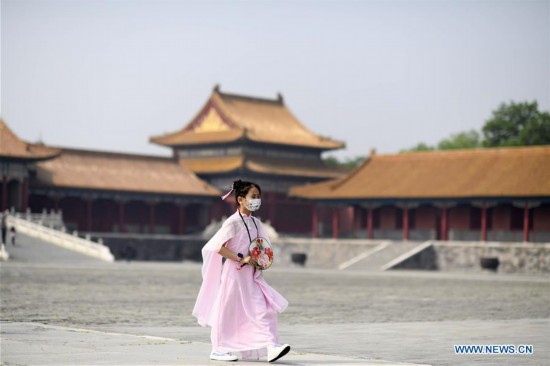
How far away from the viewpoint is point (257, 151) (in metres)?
72.3

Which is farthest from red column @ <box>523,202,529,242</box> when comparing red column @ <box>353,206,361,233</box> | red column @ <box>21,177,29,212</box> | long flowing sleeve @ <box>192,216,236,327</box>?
long flowing sleeve @ <box>192,216,236,327</box>

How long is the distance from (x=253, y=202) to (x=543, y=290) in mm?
22018

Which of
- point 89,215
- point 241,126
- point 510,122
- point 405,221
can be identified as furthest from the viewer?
point 510,122

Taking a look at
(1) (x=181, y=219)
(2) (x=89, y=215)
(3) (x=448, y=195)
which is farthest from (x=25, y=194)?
(3) (x=448, y=195)

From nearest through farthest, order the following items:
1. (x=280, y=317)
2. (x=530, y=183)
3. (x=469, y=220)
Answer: (x=280, y=317) → (x=530, y=183) → (x=469, y=220)

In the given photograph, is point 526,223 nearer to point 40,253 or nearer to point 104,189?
point 40,253

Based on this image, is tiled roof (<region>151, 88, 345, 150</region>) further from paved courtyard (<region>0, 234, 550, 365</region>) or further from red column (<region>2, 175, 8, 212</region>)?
paved courtyard (<region>0, 234, 550, 365</region>)

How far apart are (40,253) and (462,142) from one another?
6574cm

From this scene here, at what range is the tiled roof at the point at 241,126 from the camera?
72.1 meters

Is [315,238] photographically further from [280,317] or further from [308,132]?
[280,317]

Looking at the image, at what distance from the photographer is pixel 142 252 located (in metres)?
61.4

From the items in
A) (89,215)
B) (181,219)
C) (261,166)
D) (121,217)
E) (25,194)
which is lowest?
(181,219)

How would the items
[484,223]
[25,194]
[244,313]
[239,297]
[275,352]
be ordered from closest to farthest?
[275,352]
[244,313]
[239,297]
[484,223]
[25,194]

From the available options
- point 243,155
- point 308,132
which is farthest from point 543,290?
point 308,132
